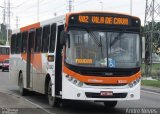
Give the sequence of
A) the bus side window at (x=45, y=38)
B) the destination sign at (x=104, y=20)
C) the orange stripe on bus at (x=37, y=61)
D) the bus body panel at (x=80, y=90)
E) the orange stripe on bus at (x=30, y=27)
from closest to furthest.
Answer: the bus body panel at (x=80, y=90), the destination sign at (x=104, y=20), the bus side window at (x=45, y=38), the orange stripe on bus at (x=37, y=61), the orange stripe on bus at (x=30, y=27)

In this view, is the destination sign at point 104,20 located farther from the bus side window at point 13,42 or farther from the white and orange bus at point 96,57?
the bus side window at point 13,42

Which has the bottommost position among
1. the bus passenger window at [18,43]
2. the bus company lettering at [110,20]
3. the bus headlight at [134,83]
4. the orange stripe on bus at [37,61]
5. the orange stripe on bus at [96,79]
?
the bus headlight at [134,83]

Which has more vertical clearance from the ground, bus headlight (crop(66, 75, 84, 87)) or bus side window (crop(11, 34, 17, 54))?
bus side window (crop(11, 34, 17, 54))

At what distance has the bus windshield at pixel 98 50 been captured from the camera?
1420cm

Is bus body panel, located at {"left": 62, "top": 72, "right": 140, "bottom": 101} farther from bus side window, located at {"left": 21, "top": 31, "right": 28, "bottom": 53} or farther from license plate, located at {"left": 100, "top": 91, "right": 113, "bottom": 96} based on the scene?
bus side window, located at {"left": 21, "top": 31, "right": 28, "bottom": 53}

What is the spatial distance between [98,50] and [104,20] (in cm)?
97

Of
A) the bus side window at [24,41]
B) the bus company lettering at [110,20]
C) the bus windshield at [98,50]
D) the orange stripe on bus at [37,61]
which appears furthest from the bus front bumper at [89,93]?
the bus side window at [24,41]

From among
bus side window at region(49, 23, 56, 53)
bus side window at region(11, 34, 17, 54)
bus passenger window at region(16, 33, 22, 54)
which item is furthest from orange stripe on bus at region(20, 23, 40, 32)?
bus side window at region(49, 23, 56, 53)

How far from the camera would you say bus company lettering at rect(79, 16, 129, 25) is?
14469mm

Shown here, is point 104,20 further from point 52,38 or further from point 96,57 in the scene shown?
point 52,38

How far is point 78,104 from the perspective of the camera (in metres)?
17.2

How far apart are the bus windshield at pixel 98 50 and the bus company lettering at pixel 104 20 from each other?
32cm

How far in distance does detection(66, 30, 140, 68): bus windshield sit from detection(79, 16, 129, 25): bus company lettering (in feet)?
1.04

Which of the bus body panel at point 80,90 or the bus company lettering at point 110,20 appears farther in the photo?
the bus company lettering at point 110,20
